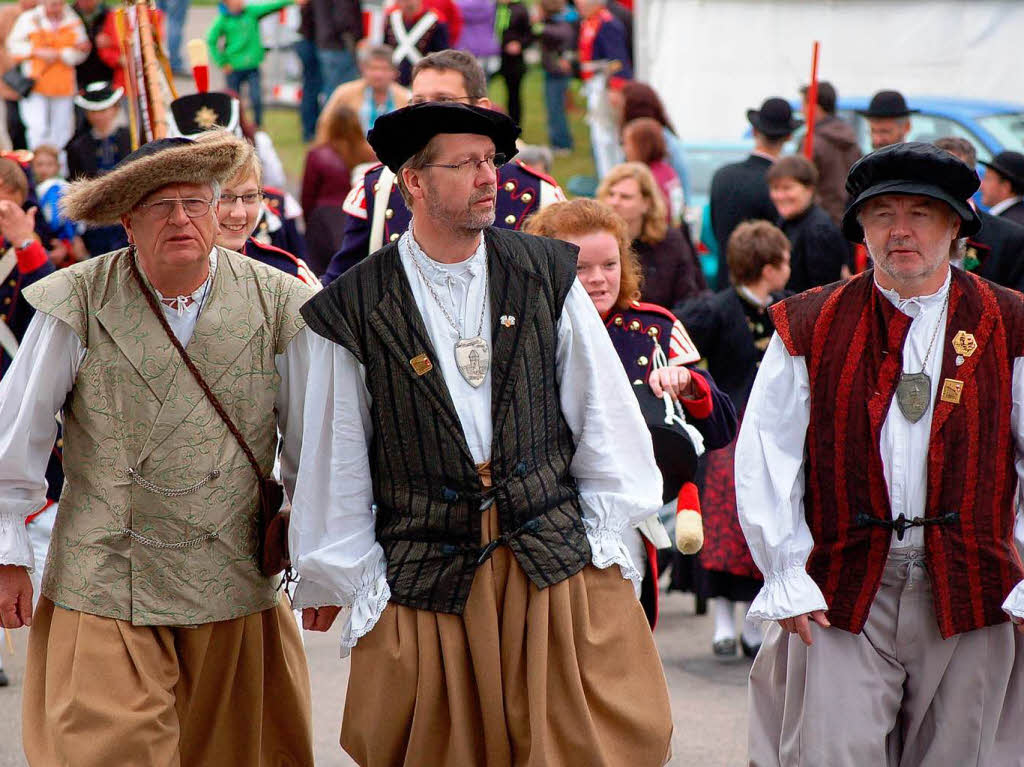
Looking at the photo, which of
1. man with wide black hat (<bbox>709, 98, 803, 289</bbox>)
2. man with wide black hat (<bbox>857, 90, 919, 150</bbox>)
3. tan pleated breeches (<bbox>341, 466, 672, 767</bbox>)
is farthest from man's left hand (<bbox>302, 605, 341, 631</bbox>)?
man with wide black hat (<bbox>857, 90, 919, 150</bbox>)

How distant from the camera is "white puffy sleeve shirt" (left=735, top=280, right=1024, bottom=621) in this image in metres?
3.90

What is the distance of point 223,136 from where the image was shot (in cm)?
393

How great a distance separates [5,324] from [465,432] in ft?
9.51

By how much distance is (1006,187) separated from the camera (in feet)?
23.8

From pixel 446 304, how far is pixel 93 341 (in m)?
0.87

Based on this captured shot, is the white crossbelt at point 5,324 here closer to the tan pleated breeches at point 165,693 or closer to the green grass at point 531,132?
the tan pleated breeches at point 165,693

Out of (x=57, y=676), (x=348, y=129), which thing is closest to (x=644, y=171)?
(x=348, y=129)

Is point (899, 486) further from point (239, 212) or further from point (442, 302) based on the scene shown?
point (239, 212)

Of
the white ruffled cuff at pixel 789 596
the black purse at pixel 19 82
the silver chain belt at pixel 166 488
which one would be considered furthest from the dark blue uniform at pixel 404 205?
the black purse at pixel 19 82

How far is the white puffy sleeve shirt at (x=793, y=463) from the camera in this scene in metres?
3.90

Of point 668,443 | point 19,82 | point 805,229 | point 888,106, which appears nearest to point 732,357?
point 805,229

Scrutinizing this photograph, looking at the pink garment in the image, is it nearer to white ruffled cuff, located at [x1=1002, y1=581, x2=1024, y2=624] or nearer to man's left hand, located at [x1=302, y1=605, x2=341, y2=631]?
white ruffled cuff, located at [x1=1002, y1=581, x2=1024, y2=624]

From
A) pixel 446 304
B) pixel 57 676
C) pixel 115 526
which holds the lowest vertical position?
pixel 57 676

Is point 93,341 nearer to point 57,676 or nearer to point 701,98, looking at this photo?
point 57,676
